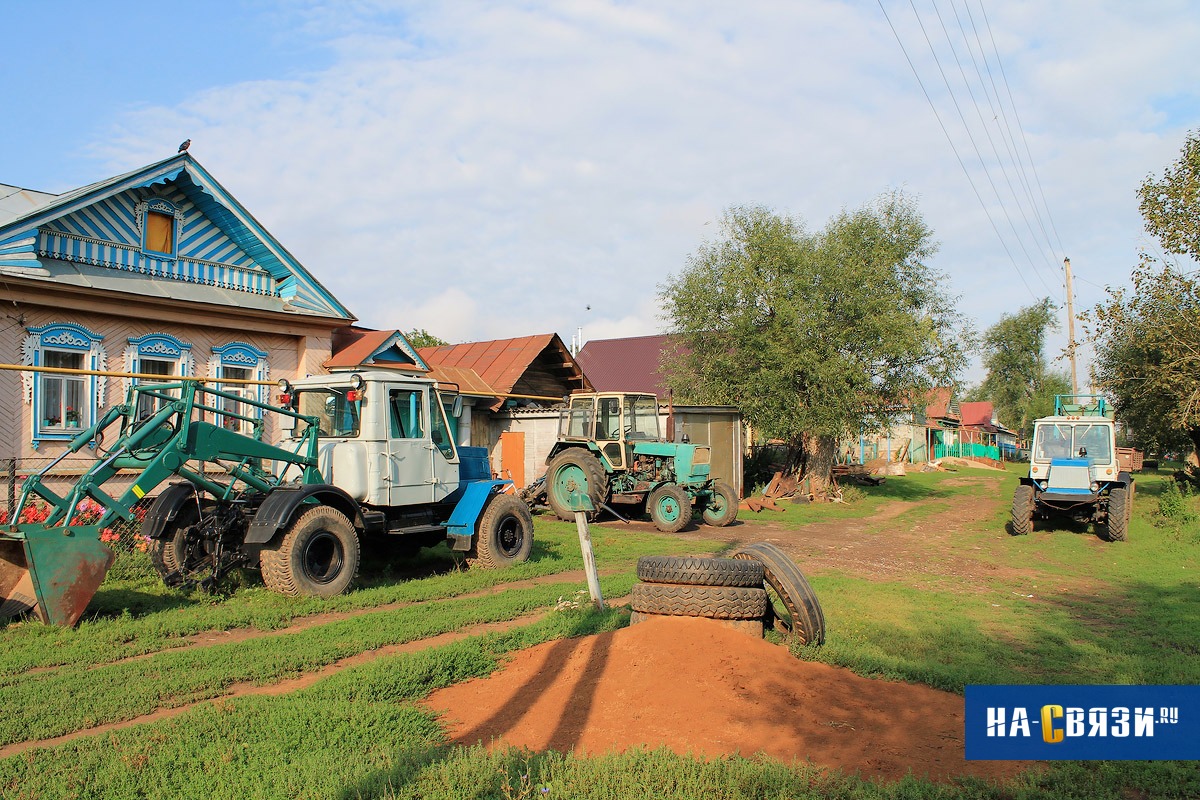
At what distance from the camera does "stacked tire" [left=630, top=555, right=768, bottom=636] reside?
21.5 feet

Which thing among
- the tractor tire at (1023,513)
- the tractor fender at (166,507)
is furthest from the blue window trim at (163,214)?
the tractor tire at (1023,513)

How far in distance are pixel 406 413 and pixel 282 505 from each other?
2082 millimetres

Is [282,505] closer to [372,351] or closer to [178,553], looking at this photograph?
[178,553]

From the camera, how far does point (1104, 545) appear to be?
15.0m

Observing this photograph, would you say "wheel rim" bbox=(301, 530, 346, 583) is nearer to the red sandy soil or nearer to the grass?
the grass

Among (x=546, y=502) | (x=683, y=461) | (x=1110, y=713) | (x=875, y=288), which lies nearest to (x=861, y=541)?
(x=683, y=461)

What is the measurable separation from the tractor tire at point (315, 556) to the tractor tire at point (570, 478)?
26.3ft

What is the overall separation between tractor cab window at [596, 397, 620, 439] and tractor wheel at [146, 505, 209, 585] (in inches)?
380

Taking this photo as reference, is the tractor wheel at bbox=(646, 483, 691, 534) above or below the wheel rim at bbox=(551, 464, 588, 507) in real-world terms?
below

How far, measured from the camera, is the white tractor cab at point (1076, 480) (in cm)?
1576

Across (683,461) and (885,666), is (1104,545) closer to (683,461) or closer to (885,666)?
(683,461)

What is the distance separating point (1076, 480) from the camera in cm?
1631

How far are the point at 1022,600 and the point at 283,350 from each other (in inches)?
511

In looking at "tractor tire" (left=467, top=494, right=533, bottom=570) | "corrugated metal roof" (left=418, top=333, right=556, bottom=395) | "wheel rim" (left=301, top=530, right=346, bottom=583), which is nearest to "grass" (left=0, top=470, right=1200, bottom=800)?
"wheel rim" (left=301, top=530, right=346, bottom=583)
